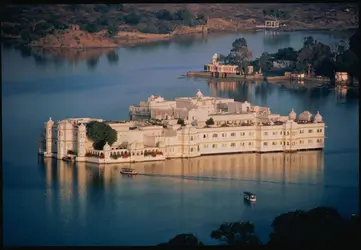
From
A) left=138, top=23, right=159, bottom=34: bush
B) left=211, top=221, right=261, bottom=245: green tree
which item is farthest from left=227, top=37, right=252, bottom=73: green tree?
left=211, top=221, right=261, bottom=245: green tree

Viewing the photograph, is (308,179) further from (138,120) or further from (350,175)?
(138,120)

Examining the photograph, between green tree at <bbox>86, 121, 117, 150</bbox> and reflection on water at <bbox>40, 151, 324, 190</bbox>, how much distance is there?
7.3 inches

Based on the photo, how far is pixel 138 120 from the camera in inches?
547

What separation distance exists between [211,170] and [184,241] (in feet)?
3.78

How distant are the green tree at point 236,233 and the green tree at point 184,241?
0.61ft

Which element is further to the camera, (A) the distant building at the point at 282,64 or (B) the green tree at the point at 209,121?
(B) the green tree at the point at 209,121

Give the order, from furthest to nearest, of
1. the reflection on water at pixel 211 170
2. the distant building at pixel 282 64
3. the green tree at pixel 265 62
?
the distant building at pixel 282 64, the green tree at pixel 265 62, the reflection on water at pixel 211 170

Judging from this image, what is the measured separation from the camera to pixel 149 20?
1371 cm

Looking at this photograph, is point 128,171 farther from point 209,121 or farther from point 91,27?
point 91,27

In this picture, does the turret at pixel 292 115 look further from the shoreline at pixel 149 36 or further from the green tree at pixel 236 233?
the green tree at pixel 236 233

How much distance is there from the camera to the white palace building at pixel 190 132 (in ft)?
45.3

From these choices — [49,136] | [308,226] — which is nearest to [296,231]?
[308,226]

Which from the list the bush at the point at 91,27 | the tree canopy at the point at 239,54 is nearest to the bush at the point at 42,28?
the bush at the point at 91,27

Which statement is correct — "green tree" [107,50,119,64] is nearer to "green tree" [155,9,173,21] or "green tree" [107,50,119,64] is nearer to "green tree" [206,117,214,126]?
"green tree" [155,9,173,21]
